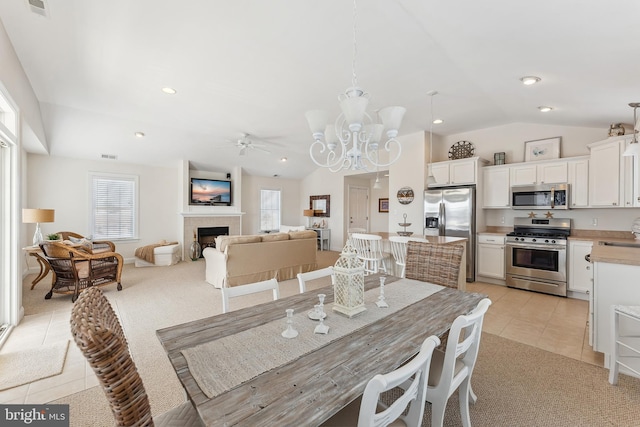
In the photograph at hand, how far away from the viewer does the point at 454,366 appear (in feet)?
4.34

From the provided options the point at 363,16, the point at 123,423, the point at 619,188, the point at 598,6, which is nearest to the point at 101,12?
the point at 363,16

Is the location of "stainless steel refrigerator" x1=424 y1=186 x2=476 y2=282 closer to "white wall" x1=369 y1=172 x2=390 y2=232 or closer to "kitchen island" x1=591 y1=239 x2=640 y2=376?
"kitchen island" x1=591 y1=239 x2=640 y2=376

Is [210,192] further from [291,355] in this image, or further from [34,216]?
[291,355]

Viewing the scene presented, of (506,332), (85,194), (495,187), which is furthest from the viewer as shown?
(85,194)

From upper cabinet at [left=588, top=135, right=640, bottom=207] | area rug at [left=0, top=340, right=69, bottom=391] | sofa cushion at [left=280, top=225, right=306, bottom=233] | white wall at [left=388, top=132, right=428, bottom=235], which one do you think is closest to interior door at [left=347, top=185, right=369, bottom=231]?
sofa cushion at [left=280, top=225, right=306, bottom=233]

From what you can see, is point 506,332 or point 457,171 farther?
point 457,171

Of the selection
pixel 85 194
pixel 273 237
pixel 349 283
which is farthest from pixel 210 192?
pixel 349 283

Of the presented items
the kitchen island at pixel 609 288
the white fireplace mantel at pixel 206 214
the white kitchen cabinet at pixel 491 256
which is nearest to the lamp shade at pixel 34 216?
the white fireplace mantel at pixel 206 214

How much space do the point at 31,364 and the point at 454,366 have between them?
330 cm

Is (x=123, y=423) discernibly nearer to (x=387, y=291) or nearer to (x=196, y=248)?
(x=387, y=291)

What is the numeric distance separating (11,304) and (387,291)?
13.1 feet

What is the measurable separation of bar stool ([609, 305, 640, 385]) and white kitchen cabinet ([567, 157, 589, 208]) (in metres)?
2.64

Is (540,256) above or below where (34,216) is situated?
below

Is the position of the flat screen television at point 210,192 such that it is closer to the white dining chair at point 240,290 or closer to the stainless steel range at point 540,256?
the white dining chair at point 240,290
